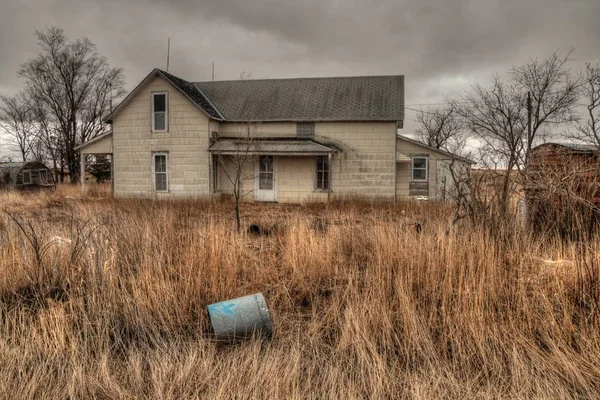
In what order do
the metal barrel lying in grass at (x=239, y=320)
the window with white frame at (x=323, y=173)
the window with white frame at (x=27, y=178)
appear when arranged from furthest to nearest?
the window with white frame at (x=27, y=178), the window with white frame at (x=323, y=173), the metal barrel lying in grass at (x=239, y=320)

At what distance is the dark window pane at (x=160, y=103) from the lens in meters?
18.6

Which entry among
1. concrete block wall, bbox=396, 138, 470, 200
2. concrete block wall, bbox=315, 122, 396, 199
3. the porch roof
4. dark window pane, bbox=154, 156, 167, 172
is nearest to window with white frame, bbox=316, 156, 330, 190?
concrete block wall, bbox=315, 122, 396, 199


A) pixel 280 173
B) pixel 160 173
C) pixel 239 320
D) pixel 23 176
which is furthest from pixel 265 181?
pixel 23 176

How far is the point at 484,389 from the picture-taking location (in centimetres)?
304

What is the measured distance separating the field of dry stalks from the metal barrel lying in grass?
0.15m

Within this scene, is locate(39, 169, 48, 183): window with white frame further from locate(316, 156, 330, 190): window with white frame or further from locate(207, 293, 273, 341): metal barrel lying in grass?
locate(207, 293, 273, 341): metal barrel lying in grass

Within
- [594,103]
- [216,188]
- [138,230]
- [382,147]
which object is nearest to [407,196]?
[382,147]

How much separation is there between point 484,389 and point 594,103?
22501 mm

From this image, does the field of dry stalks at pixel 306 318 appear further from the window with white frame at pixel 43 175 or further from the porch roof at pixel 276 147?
the window with white frame at pixel 43 175

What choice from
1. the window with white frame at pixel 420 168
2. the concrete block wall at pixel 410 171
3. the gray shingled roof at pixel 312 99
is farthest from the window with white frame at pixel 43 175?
the window with white frame at pixel 420 168

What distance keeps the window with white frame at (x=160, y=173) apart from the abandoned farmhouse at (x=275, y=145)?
44 millimetres

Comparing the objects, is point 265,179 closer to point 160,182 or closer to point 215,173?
point 215,173

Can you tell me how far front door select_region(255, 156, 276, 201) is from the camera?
748 inches

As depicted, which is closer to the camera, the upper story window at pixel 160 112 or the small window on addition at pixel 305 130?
the upper story window at pixel 160 112
